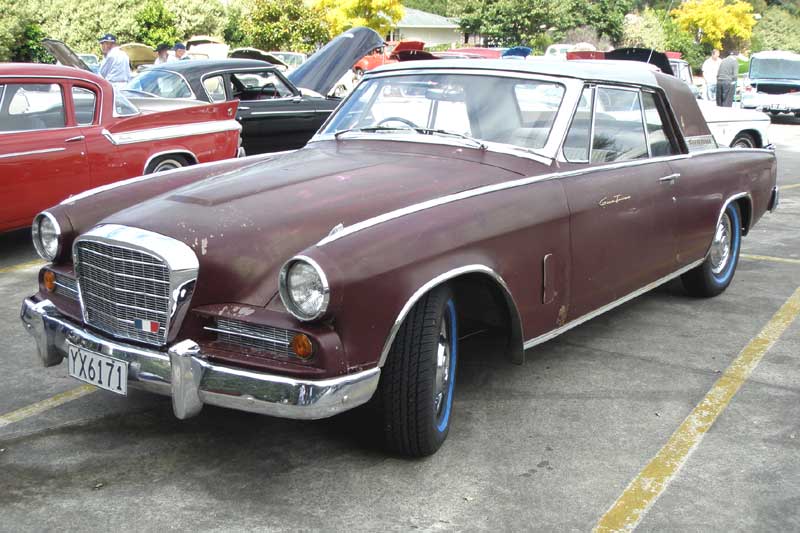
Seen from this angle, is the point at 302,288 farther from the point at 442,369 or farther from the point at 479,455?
the point at 479,455

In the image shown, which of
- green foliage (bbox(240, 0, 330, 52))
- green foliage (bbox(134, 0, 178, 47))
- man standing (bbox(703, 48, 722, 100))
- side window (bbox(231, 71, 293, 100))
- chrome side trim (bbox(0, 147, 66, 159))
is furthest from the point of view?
green foliage (bbox(134, 0, 178, 47))

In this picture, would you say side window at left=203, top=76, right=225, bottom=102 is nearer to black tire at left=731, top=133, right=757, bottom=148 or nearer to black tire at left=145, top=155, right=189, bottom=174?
black tire at left=145, top=155, right=189, bottom=174

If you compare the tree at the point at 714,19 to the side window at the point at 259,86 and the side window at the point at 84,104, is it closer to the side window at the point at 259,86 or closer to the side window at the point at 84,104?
the side window at the point at 259,86

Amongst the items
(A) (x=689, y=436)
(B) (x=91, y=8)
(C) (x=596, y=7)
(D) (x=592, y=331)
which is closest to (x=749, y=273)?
(D) (x=592, y=331)

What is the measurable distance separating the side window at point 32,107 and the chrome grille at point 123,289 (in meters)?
3.77

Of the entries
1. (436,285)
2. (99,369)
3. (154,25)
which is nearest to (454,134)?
(436,285)

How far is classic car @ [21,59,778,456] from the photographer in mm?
3293

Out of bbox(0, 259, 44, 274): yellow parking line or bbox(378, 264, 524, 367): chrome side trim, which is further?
bbox(0, 259, 44, 274): yellow parking line

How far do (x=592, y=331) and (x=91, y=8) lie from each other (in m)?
41.7

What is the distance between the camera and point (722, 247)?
6.27m

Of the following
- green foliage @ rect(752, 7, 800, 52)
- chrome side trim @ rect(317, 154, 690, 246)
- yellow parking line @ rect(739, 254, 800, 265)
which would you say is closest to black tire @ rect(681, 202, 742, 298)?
yellow parking line @ rect(739, 254, 800, 265)

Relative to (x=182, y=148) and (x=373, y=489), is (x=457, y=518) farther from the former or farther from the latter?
(x=182, y=148)

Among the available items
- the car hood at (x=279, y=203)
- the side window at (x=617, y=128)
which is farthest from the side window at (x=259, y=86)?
the car hood at (x=279, y=203)

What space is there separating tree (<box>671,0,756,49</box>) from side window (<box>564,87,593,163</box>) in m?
50.8
